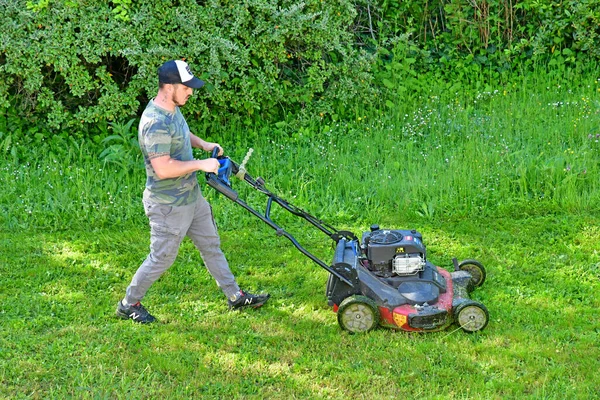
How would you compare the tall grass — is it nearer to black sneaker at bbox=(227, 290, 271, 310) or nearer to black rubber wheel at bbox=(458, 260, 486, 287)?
black rubber wheel at bbox=(458, 260, 486, 287)

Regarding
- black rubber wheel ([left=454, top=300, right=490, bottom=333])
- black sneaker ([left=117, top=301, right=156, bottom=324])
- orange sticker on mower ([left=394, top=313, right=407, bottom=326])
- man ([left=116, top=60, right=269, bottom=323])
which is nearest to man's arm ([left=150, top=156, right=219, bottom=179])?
man ([left=116, top=60, right=269, bottom=323])

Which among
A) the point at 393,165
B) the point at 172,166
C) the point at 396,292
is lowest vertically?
the point at 396,292

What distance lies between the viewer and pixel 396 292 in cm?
535

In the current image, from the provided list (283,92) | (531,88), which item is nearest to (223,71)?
(283,92)

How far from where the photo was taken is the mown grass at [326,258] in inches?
191

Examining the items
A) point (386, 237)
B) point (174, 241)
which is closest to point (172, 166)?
point (174, 241)

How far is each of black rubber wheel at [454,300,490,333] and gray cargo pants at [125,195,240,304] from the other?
1482 millimetres

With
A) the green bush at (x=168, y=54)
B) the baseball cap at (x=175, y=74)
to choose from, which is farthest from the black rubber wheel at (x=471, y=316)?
the green bush at (x=168, y=54)

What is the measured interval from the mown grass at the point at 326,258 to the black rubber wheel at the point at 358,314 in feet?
0.23

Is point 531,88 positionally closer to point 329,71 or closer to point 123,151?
point 329,71

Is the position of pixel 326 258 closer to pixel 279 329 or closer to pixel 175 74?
pixel 279 329

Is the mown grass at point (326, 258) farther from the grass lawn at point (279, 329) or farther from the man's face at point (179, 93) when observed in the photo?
the man's face at point (179, 93)

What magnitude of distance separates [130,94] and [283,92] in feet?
4.66

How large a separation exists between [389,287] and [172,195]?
144 centimetres
